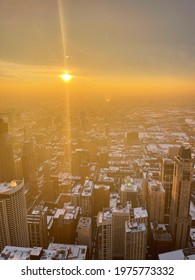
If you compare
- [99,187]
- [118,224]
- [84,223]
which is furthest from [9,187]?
[99,187]

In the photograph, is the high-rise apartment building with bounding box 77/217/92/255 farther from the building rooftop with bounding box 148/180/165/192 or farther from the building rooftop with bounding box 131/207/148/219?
the building rooftop with bounding box 148/180/165/192

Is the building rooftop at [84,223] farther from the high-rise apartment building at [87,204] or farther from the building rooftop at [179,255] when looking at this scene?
the building rooftop at [179,255]

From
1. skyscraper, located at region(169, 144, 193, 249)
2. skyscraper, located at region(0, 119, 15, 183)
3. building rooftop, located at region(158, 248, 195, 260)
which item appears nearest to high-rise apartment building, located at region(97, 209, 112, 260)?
building rooftop, located at region(158, 248, 195, 260)

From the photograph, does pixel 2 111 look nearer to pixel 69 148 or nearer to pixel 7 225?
pixel 7 225

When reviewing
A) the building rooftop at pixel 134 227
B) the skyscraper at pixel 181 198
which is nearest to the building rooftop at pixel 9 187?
the building rooftop at pixel 134 227

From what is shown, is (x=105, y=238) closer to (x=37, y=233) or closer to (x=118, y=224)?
(x=118, y=224)
